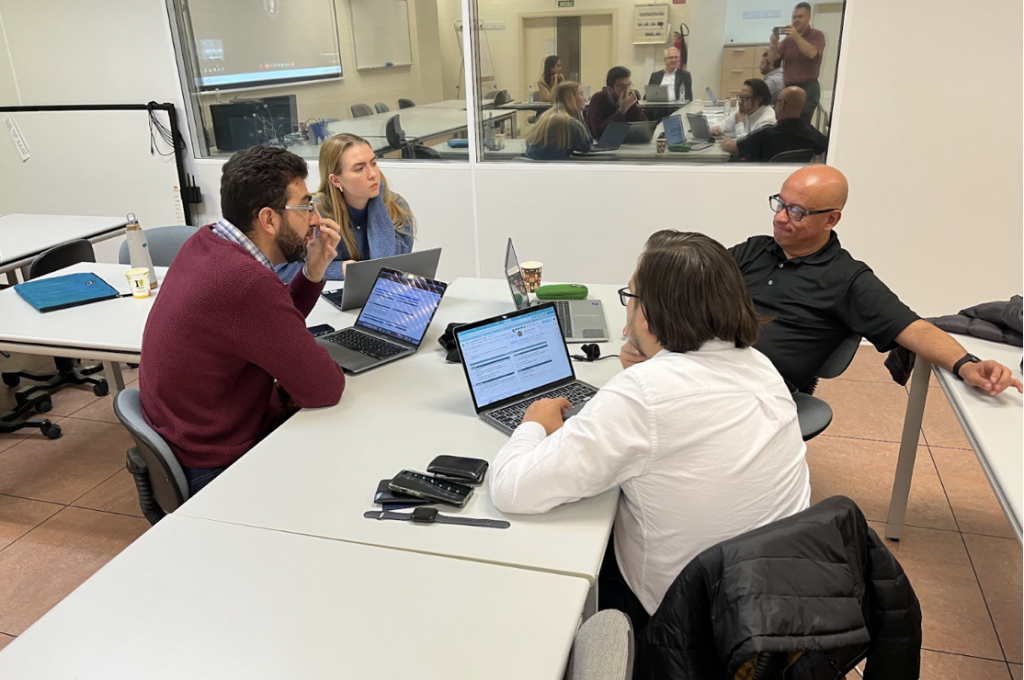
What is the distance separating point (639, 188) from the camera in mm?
4281

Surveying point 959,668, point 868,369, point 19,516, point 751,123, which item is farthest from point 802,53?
point 19,516

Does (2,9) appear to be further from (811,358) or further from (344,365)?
(811,358)

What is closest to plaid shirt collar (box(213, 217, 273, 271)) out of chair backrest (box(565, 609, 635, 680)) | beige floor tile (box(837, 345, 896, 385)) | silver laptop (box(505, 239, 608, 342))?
silver laptop (box(505, 239, 608, 342))

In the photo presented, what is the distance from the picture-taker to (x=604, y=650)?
40.8 inches

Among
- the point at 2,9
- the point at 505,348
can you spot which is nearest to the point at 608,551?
the point at 505,348

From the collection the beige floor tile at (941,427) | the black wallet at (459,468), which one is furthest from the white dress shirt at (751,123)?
the black wallet at (459,468)

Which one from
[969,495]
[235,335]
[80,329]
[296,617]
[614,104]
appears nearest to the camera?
[296,617]

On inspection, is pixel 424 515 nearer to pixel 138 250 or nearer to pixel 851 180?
pixel 138 250

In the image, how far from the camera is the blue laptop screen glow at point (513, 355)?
189 centimetres

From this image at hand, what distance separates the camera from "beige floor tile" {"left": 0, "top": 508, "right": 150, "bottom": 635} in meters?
2.38

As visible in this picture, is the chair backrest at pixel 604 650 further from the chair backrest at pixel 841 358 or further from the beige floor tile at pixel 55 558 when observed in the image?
the beige floor tile at pixel 55 558

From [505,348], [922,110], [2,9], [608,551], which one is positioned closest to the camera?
[608,551]

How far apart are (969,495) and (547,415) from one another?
6.93ft

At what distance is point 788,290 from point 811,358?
24 cm
